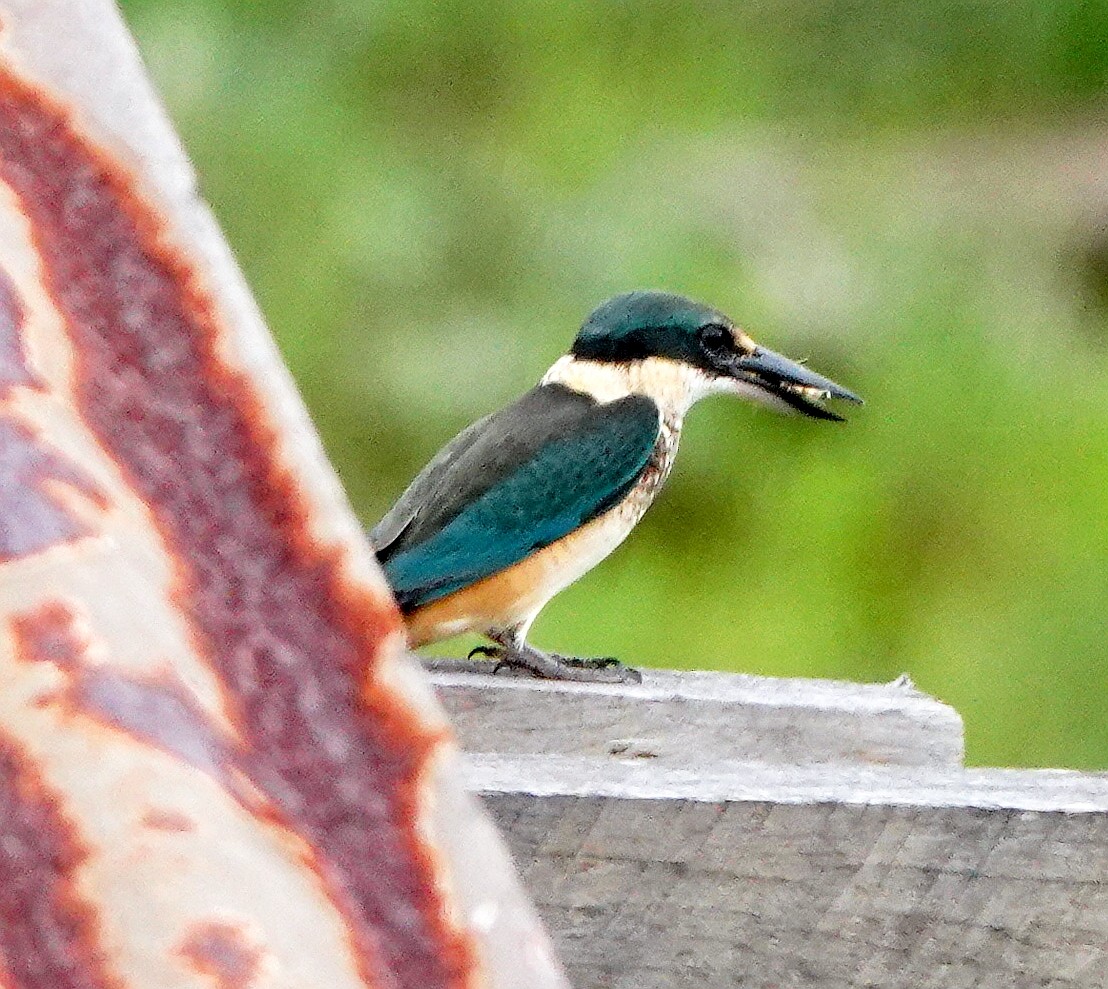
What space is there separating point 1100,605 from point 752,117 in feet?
2.54

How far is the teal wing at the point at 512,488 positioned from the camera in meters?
1.84

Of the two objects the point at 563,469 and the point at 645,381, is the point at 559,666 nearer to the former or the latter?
the point at 563,469

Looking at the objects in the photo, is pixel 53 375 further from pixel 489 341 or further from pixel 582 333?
Result: pixel 489 341

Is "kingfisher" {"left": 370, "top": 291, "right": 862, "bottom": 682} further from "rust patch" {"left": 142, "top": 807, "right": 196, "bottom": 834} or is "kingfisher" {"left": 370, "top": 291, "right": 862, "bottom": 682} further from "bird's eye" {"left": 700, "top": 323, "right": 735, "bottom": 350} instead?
"rust patch" {"left": 142, "top": 807, "right": 196, "bottom": 834}

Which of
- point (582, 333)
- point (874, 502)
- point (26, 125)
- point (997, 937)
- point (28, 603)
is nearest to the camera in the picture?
point (28, 603)

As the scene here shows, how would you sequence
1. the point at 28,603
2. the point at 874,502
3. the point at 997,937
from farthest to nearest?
the point at 874,502 < the point at 997,937 < the point at 28,603

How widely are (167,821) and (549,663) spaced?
1.25 meters

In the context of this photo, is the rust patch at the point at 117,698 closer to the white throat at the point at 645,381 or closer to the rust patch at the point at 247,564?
the rust patch at the point at 247,564

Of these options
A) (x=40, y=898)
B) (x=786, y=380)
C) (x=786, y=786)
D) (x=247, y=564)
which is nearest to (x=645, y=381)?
(x=786, y=380)

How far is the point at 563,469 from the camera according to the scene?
195cm

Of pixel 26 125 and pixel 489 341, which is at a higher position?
pixel 26 125

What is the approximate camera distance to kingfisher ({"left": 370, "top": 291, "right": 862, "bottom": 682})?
186 cm

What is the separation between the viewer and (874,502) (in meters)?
2.58

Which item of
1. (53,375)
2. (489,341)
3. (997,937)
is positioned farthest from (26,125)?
(489,341)
